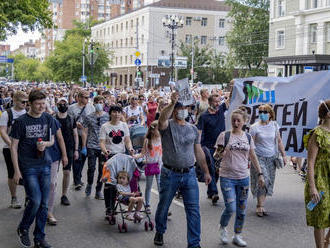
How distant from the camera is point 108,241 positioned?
295 inches

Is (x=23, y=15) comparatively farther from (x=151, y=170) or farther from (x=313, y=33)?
(x=313, y=33)

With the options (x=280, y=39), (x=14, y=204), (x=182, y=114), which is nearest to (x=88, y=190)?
(x=14, y=204)

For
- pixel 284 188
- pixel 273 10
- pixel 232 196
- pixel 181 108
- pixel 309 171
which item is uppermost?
pixel 273 10

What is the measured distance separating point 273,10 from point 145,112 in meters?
41.4

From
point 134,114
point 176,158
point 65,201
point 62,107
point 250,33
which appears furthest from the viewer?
point 250,33

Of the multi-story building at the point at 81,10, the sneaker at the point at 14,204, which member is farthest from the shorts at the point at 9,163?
the multi-story building at the point at 81,10

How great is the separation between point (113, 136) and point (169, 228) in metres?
1.87

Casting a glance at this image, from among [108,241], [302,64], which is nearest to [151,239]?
[108,241]

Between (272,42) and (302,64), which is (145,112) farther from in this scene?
(272,42)

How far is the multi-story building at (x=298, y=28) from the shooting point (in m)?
48.0

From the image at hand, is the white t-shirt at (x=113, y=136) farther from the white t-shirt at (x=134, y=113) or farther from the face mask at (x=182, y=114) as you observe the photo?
the white t-shirt at (x=134, y=113)

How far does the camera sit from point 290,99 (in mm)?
10016

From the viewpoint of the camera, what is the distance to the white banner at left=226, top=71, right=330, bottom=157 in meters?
9.49

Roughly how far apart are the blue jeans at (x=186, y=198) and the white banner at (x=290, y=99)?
3.18m
